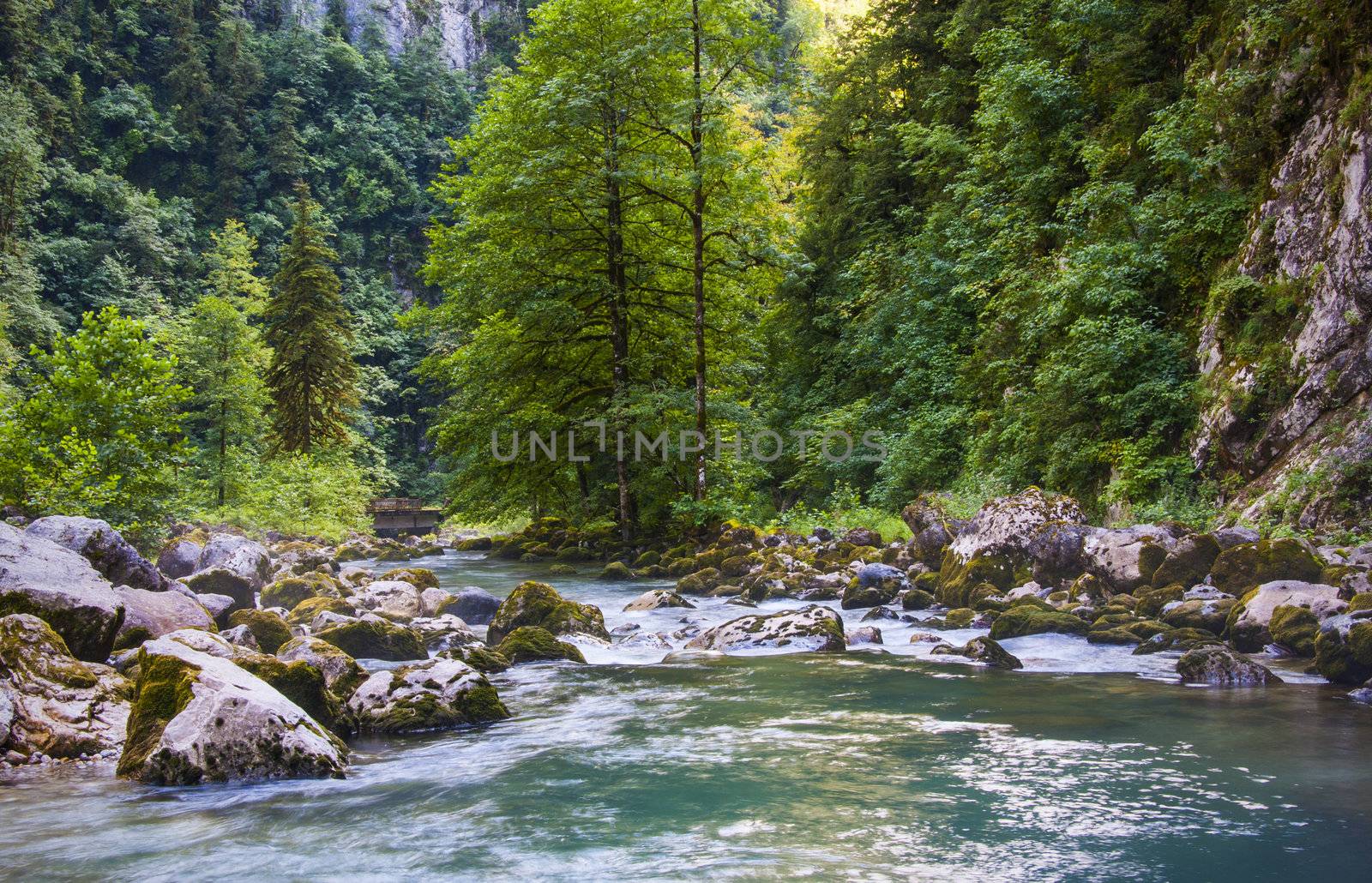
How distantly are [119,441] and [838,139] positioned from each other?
19735 millimetres

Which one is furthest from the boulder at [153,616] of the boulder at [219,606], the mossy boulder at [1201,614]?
the mossy boulder at [1201,614]

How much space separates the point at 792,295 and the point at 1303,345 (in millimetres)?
14879

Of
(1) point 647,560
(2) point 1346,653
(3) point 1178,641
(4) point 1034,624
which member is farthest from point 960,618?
(1) point 647,560

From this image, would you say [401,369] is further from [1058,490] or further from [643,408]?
[1058,490]

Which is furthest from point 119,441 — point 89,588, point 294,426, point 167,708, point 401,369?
point 401,369

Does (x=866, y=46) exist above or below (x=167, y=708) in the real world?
above

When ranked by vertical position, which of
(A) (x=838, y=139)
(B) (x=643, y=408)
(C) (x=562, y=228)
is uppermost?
(A) (x=838, y=139)

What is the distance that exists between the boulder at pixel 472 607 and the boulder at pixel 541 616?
1077mm

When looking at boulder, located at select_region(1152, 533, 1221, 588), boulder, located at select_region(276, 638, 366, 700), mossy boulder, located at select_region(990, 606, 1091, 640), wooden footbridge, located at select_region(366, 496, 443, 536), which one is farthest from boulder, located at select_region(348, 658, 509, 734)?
wooden footbridge, located at select_region(366, 496, 443, 536)

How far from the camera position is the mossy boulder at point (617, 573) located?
52.8 feet

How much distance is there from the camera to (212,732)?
5246 mm

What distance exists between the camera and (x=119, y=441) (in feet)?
38.3

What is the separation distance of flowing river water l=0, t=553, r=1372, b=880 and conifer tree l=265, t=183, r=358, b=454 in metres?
25.1

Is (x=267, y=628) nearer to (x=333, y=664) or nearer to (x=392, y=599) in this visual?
(x=333, y=664)
